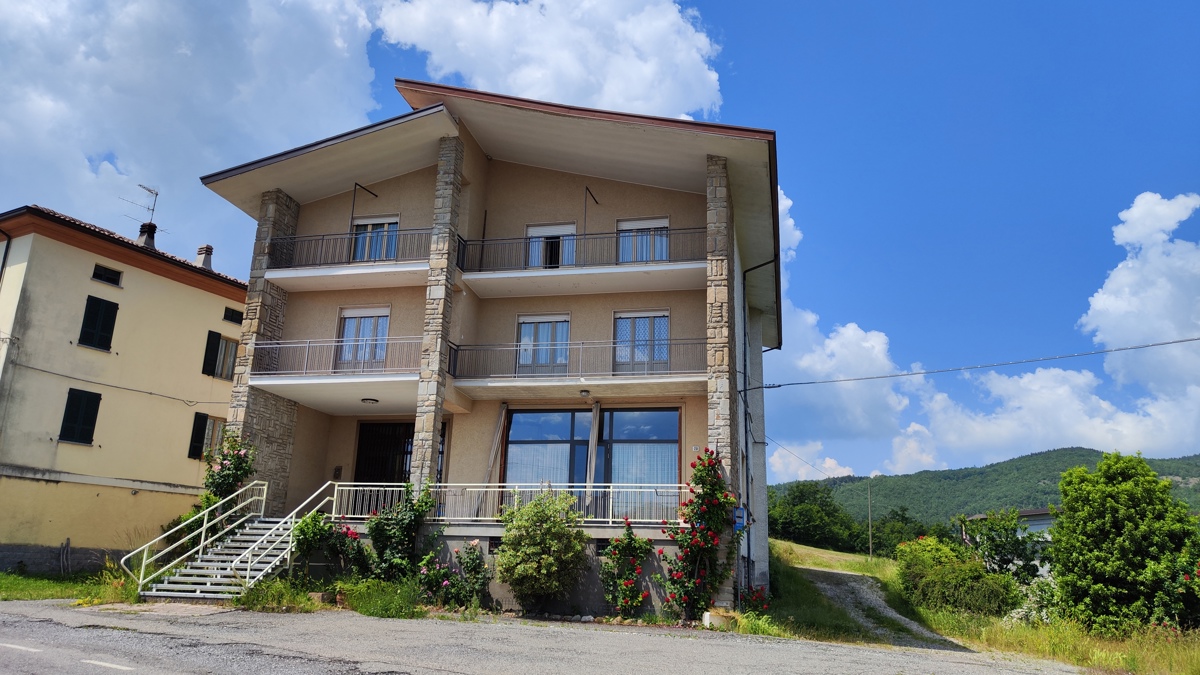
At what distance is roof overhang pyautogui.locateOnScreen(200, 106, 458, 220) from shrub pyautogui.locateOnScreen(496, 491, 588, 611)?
9.84m

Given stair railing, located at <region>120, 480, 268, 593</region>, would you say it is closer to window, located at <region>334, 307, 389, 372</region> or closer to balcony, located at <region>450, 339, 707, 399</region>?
window, located at <region>334, 307, 389, 372</region>

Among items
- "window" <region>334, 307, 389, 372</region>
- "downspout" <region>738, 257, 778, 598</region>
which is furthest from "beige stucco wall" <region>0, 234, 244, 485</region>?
"downspout" <region>738, 257, 778, 598</region>

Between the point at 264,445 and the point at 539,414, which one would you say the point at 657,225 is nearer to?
the point at 539,414

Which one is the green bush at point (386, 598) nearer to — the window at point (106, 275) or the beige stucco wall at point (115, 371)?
the beige stucco wall at point (115, 371)

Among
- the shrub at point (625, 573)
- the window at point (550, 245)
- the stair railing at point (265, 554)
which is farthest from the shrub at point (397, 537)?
the window at point (550, 245)

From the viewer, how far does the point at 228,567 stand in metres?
16.0

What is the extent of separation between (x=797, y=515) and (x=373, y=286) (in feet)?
129

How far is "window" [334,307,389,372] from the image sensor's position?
21.2 meters

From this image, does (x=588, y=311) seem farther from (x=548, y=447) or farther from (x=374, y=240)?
(x=374, y=240)

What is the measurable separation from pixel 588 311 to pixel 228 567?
32.6ft

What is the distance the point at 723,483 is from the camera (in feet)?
54.0

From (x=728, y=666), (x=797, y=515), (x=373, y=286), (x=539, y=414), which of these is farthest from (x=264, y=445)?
(x=797, y=515)

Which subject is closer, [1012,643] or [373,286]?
[1012,643]

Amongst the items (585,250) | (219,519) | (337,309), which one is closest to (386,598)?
(219,519)
